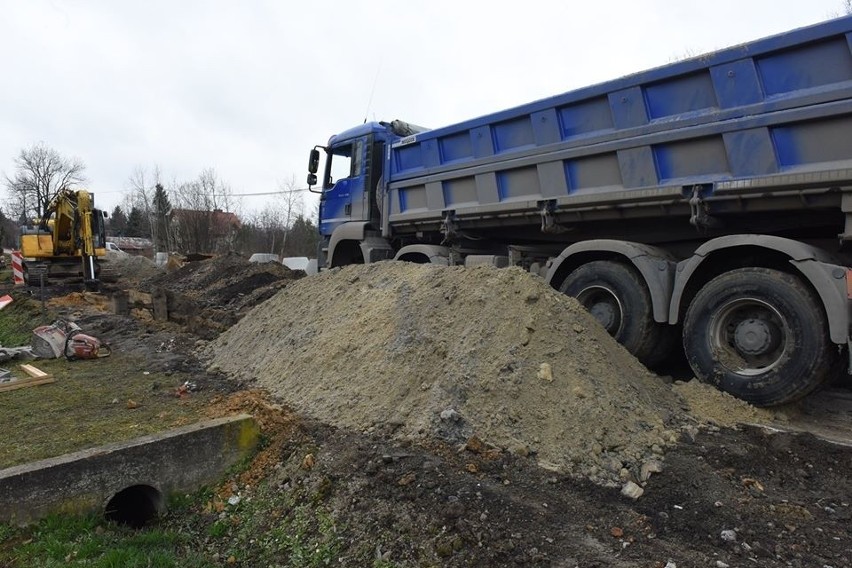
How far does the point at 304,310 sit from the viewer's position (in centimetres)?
775

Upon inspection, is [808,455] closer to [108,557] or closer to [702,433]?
[702,433]

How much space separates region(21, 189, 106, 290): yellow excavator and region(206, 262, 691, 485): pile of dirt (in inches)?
484

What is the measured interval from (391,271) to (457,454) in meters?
3.82

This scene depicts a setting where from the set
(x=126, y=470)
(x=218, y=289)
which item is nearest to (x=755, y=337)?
(x=126, y=470)

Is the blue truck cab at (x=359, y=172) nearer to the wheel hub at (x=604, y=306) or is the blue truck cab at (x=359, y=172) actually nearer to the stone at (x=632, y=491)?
the wheel hub at (x=604, y=306)

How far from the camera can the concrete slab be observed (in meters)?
3.71

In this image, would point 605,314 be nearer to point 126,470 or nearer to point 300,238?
point 126,470

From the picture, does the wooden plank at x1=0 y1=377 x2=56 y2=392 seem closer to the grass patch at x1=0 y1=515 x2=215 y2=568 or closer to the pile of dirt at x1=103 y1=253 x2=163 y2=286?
the grass patch at x1=0 y1=515 x2=215 y2=568

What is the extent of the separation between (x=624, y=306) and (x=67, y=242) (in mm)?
17840

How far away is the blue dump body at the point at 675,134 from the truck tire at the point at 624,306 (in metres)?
0.78

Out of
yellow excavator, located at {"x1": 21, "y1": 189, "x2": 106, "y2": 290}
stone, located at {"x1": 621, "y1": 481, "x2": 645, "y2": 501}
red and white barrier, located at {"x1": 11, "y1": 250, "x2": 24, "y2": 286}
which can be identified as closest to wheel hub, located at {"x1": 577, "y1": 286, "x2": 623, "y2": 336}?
stone, located at {"x1": 621, "y1": 481, "x2": 645, "y2": 501}

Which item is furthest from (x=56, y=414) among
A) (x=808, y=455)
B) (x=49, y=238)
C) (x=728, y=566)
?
(x=49, y=238)

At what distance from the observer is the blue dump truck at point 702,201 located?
450 centimetres

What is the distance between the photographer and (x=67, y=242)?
17.7 meters
